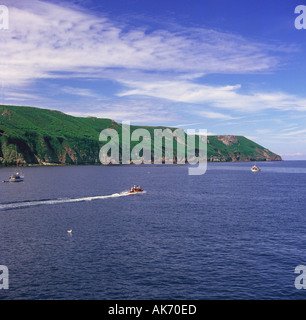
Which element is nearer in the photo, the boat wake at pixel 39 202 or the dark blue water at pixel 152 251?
the dark blue water at pixel 152 251

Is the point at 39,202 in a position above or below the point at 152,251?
above

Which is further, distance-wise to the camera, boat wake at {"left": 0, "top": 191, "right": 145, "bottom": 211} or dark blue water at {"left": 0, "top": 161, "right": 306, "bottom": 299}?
boat wake at {"left": 0, "top": 191, "right": 145, "bottom": 211}

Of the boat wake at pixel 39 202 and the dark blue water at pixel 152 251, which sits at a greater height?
the boat wake at pixel 39 202

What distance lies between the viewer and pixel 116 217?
3221 inches

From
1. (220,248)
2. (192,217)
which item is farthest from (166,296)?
(192,217)

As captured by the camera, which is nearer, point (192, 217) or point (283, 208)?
point (192, 217)

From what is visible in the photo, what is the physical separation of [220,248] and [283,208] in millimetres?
49113

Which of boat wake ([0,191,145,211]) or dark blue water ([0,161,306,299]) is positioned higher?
boat wake ([0,191,145,211])

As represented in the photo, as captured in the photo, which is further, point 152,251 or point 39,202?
point 39,202
